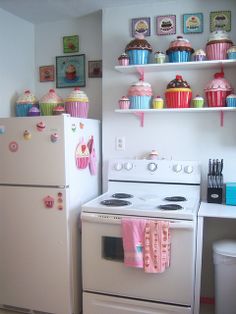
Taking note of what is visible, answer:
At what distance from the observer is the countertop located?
2006 mm

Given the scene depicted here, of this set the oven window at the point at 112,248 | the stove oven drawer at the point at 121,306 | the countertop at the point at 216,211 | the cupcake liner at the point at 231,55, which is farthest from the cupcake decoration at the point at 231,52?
the stove oven drawer at the point at 121,306

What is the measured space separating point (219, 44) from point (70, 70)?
1307 millimetres

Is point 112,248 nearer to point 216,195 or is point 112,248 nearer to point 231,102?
point 216,195

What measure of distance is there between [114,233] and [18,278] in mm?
848

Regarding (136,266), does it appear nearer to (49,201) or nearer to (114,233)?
(114,233)

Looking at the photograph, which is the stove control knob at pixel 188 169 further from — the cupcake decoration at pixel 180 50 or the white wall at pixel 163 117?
the cupcake decoration at pixel 180 50

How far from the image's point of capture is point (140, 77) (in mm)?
2611

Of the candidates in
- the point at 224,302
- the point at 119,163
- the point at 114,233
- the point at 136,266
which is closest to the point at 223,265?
the point at 224,302

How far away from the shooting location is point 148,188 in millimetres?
2553

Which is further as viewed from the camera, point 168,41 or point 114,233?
point 168,41

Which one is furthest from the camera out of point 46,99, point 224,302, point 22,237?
point 46,99

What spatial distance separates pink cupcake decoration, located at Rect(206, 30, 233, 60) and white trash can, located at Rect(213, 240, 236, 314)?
51.7 inches

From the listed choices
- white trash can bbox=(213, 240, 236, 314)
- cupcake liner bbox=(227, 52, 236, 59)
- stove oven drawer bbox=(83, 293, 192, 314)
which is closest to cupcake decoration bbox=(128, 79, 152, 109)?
cupcake liner bbox=(227, 52, 236, 59)

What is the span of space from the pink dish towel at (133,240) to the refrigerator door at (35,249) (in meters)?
0.44
